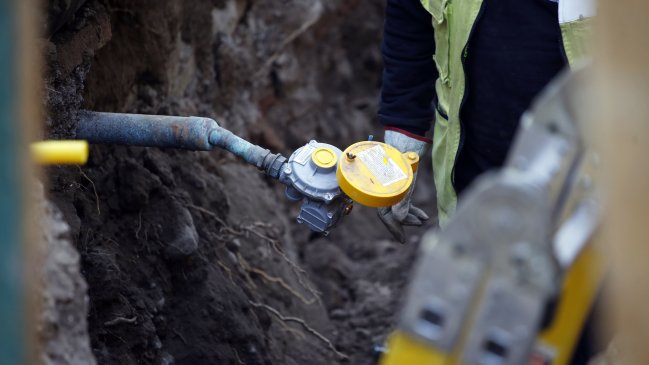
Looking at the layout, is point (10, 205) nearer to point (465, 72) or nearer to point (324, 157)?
point (324, 157)

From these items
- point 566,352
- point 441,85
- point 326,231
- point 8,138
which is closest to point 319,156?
point 326,231

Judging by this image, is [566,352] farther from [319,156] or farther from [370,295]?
[370,295]

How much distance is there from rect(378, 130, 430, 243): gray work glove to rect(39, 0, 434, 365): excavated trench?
0.55 metres

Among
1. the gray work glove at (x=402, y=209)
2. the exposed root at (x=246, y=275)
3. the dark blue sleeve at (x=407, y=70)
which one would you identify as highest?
the dark blue sleeve at (x=407, y=70)

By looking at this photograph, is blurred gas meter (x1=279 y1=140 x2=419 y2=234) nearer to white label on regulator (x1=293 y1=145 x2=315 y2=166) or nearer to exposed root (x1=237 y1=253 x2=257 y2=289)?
white label on regulator (x1=293 y1=145 x2=315 y2=166)

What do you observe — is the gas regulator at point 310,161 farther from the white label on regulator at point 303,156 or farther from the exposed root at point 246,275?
the exposed root at point 246,275

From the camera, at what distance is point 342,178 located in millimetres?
2299

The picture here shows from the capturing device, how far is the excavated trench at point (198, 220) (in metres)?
2.50

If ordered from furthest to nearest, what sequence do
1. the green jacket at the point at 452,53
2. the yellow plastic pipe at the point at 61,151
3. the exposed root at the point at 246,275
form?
the exposed root at the point at 246,275 < the green jacket at the point at 452,53 < the yellow plastic pipe at the point at 61,151

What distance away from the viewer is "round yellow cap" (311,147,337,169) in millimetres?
2408

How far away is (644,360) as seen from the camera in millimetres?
1395

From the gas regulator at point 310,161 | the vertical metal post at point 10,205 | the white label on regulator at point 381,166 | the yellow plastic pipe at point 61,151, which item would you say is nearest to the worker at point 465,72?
the gas regulator at point 310,161

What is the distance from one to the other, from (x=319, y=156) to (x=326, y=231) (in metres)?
0.22

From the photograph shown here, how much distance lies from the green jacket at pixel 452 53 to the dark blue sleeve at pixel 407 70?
0.07m
